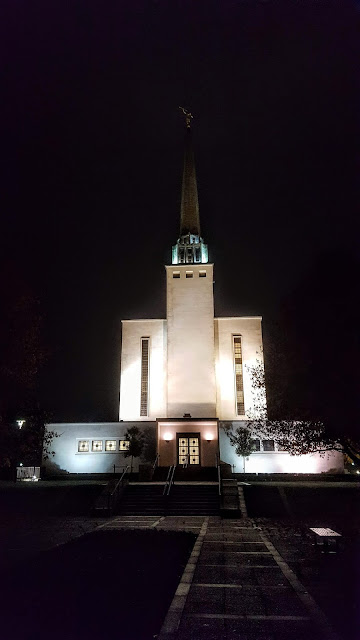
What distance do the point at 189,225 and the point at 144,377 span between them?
14.9 m

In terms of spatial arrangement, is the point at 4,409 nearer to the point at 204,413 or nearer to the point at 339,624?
the point at 339,624

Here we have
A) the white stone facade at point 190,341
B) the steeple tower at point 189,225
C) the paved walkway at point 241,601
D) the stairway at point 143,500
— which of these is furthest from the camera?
the steeple tower at point 189,225

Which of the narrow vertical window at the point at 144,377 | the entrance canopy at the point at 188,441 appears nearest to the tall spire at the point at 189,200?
the narrow vertical window at the point at 144,377

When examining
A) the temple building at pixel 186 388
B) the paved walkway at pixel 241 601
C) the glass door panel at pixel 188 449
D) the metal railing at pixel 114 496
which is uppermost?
the temple building at pixel 186 388

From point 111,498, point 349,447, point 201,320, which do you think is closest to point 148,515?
point 111,498

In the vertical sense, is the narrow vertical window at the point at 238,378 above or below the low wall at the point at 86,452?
above

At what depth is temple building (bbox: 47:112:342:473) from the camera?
30875mm

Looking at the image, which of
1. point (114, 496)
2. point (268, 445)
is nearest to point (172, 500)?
point (114, 496)

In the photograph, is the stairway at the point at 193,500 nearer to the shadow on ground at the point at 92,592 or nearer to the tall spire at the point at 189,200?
the shadow on ground at the point at 92,592

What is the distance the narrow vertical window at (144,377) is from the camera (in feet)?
112

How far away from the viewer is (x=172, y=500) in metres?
20.1

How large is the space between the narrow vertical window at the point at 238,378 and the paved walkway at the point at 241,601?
23359 millimetres

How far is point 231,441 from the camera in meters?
30.7

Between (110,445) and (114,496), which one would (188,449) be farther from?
(114,496)
